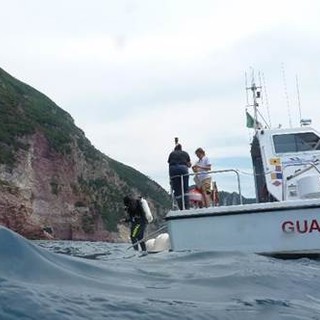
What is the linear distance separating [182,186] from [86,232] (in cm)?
6382

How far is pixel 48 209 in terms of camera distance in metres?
69.6

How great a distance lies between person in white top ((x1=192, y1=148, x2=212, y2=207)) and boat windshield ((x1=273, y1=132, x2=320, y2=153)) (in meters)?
1.74

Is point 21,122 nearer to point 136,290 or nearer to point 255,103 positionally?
point 255,103

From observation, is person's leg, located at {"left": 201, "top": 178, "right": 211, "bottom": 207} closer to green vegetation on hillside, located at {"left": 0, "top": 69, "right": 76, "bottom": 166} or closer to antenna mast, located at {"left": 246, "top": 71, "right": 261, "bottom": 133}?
antenna mast, located at {"left": 246, "top": 71, "right": 261, "bottom": 133}

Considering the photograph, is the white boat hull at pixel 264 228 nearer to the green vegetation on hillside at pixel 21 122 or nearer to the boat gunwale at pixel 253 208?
the boat gunwale at pixel 253 208

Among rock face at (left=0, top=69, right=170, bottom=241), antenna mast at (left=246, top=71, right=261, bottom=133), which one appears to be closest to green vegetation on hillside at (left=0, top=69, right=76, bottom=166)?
rock face at (left=0, top=69, right=170, bottom=241)

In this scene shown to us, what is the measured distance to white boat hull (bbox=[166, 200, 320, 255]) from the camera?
9984mm

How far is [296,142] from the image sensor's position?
13164 mm

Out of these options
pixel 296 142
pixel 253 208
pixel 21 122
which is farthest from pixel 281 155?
pixel 21 122

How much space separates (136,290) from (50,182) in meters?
67.4

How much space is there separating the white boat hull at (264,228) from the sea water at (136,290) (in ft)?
14.5

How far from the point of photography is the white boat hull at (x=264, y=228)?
9984 millimetres

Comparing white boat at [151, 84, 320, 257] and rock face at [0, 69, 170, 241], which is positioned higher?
rock face at [0, 69, 170, 241]

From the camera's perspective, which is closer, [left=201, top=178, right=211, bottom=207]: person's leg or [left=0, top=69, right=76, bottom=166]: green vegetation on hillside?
[left=201, top=178, right=211, bottom=207]: person's leg
